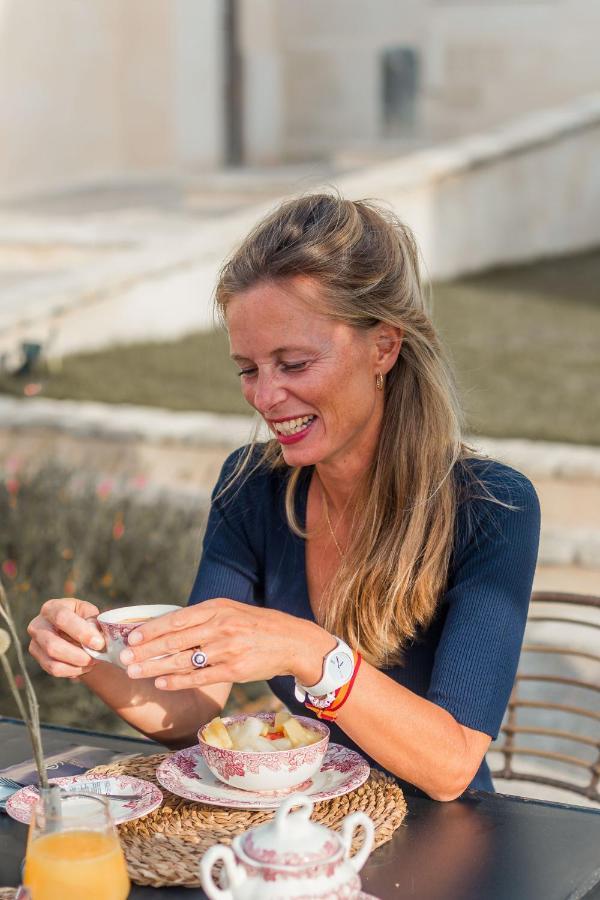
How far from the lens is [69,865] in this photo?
1392 mm

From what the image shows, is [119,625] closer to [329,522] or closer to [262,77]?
[329,522]

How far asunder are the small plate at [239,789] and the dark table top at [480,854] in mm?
92

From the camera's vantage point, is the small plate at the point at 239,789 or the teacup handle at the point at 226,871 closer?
the teacup handle at the point at 226,871

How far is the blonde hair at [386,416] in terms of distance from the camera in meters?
2.11

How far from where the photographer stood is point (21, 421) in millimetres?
6191

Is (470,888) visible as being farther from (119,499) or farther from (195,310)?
(195,310)

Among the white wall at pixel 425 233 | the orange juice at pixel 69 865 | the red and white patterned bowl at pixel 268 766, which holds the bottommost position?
the white wall at pixel 425 233

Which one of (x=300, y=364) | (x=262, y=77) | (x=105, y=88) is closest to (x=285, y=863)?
(x=300, y=364)

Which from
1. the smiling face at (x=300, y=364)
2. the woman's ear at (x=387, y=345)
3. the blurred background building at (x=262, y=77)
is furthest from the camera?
the blurred background building at (x=262, y=77)

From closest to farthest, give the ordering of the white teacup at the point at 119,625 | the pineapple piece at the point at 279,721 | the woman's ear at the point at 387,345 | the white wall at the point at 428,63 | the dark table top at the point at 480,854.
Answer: the dark table top at the point at 480,854, the white teacup at the point at 119,625, the pineapple piece at the point at 279,721, the woman's ear at the point at 387,345, the white wall at the point at 428,63

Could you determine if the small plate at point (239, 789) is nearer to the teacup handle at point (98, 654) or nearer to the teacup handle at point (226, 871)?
the teacup handle at point (98, 654)

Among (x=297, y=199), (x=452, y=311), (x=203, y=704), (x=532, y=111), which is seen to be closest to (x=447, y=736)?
(x=203, y=704)

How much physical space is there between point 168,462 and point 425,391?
375cm

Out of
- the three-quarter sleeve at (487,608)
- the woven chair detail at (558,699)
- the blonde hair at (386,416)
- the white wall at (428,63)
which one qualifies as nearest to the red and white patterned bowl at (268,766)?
the three-quarter sleeve at (487,608)
